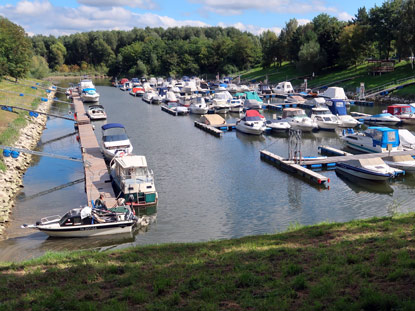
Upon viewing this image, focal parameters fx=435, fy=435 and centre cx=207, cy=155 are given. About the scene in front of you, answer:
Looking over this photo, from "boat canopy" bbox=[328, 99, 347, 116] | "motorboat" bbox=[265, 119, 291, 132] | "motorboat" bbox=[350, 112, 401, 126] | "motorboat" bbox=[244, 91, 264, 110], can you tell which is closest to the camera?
"motorboat" bbox=[265, 119, 291, 132]

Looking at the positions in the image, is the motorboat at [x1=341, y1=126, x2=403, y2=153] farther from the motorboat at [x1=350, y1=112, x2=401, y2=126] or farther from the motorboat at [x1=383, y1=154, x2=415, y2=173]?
the motorboat at [x1=350, y1=112, x2=401, y2=126]

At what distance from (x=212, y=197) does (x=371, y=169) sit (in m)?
10.6

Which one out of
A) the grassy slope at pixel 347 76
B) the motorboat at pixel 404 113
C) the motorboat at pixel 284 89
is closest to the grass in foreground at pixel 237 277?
the motorboat at pixel 404 113

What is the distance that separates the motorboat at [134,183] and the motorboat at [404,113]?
33665 mm

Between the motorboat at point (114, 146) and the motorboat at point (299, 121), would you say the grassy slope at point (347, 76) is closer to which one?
the motorboat at point (299, 121)

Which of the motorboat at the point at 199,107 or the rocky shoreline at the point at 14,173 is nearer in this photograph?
the rocky shoreline at the point at 14,173

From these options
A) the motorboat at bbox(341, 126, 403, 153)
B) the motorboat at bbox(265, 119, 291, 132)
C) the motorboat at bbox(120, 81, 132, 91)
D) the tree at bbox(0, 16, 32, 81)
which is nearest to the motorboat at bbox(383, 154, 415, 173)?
the motorboat at bbox(341, 126, 403, 153)

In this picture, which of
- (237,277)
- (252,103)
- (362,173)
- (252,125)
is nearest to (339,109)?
(252,125)

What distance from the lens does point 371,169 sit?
2789cm

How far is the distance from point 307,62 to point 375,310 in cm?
8503

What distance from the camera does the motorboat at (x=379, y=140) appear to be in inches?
1285

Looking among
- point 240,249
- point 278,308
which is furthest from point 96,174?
point 278,308

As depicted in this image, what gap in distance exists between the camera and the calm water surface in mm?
20609

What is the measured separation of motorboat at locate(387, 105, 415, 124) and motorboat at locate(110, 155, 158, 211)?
1325 inches
